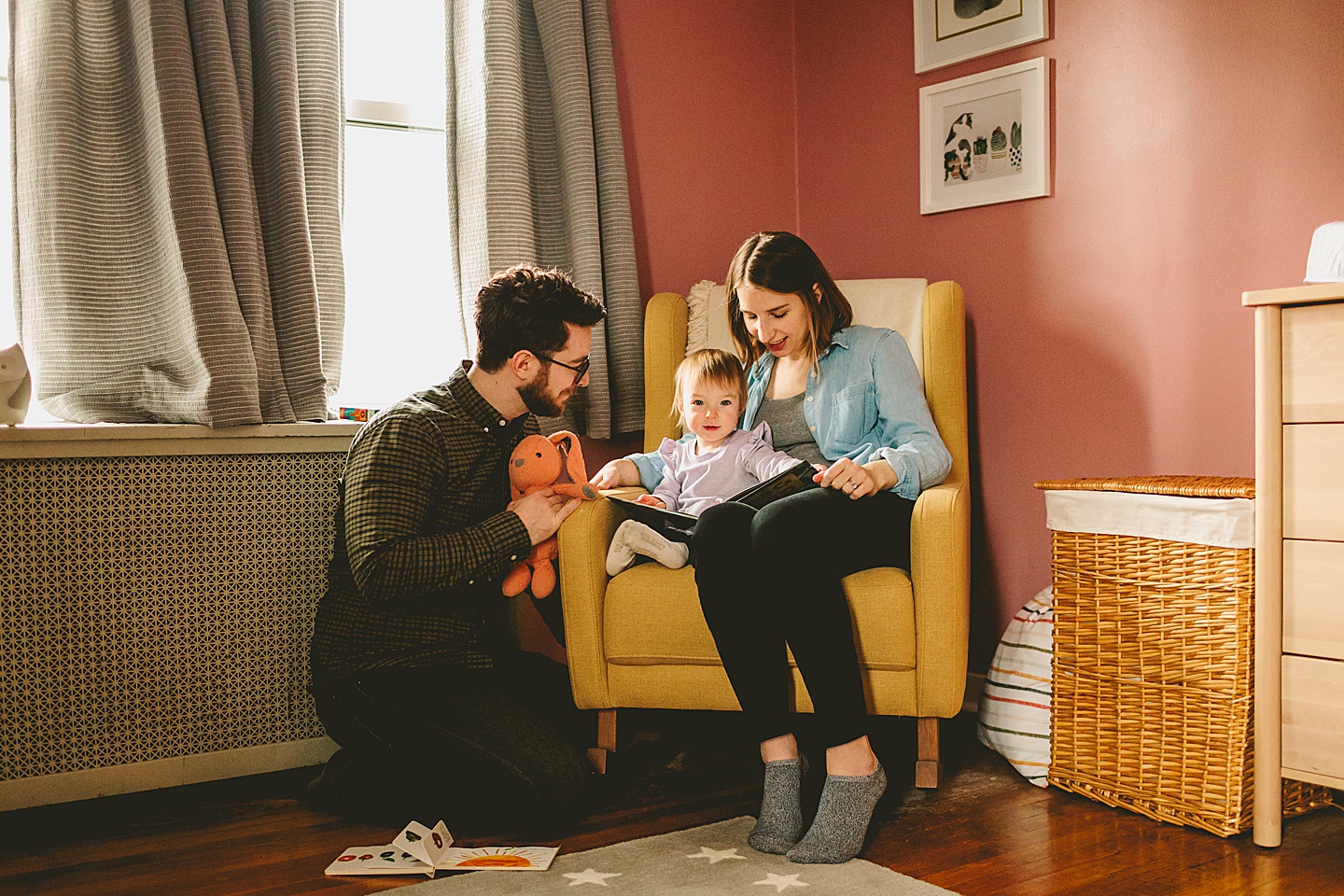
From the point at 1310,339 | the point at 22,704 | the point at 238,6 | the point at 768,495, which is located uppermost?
the point at 238,6

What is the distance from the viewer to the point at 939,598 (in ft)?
5.81

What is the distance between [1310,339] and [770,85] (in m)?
1.70

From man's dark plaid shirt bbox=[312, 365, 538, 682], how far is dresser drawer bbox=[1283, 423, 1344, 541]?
43.9 inches

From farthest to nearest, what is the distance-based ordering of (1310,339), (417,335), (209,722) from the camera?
(417,335), (209,722), (1310,339)

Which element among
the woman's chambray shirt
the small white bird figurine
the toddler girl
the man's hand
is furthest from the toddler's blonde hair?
the small white bird figurine

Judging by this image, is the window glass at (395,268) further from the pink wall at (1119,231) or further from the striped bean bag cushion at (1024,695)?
the striped bean bag cushion at (1024,695)

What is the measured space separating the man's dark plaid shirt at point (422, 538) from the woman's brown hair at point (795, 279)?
0.47m

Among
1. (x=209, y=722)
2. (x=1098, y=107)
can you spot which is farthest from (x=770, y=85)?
(x=209, y=722)

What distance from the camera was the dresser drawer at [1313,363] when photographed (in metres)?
1.55

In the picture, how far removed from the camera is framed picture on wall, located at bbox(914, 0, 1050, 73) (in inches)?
92.1

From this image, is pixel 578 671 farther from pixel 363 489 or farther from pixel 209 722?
pixel 209 722

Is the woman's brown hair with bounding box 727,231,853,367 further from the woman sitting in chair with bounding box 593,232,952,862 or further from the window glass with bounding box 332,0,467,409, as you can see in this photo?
the window glass with bounding box 332,0,467,409

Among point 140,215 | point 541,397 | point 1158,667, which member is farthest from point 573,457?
point 1158,667

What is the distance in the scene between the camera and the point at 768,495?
1806mm
